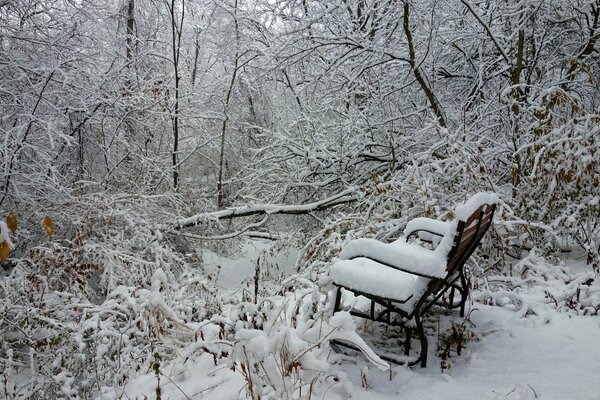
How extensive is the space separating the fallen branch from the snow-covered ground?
3.91 meters

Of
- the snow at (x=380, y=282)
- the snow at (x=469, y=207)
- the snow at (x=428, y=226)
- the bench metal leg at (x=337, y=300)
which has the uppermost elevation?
the snow at (x=469, y=207)

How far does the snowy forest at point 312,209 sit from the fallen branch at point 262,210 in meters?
0.04

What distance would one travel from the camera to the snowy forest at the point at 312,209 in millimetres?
2795

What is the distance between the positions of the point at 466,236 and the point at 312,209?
4626 mm

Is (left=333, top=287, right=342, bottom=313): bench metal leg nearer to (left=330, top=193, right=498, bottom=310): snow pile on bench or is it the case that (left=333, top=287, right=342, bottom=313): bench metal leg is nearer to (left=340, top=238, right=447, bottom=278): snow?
(left=330, top=193, right=498, bottom=310): snow pile on bench

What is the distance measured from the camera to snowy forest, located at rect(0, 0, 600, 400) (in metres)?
2.79

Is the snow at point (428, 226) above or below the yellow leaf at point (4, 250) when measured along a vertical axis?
above

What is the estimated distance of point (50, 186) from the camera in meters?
5.53

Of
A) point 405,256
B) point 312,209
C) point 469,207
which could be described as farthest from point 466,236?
point 312,209

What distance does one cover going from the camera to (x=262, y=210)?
284 inches

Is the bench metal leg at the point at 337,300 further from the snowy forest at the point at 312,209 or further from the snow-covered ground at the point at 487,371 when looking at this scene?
the snow-covered ground at the point at 487,371

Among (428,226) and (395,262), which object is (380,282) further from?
(428,226)

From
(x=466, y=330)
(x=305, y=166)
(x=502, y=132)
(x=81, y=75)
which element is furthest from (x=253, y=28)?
(x=466, y=330)

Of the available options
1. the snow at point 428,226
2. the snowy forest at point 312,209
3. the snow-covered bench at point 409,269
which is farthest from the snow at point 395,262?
the snow at point 428,226
